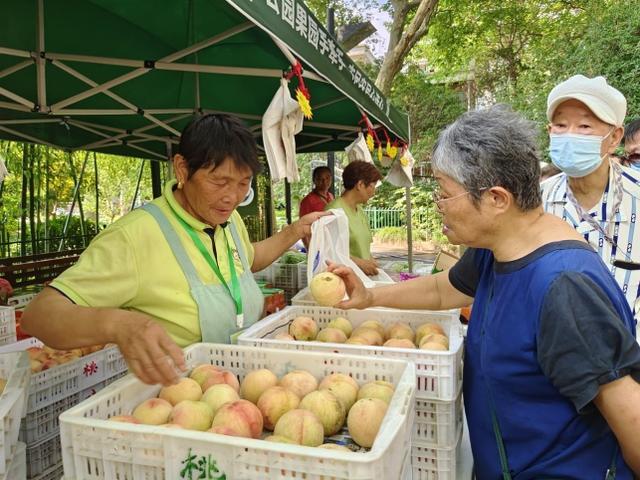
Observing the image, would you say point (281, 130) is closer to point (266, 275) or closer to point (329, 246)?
point (329, 246)

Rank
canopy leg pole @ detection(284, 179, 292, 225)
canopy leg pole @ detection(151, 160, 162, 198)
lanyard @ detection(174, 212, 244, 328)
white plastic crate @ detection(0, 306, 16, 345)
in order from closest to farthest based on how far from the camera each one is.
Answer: lanyard @ detection(174, 212, 244, 328) < white plastic crate @ detection(0, 306, 16, 345) < canopy leg pole @ detection(151, 160, 162, 198) < canopy leg pole @ detection(284, 179, 292, 225)

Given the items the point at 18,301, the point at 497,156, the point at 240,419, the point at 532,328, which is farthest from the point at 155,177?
the point at 532,328

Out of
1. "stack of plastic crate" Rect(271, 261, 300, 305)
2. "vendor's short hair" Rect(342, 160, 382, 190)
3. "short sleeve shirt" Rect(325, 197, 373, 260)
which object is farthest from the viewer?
"stack of plastic crate" Rect(271, 261, 300, 305)

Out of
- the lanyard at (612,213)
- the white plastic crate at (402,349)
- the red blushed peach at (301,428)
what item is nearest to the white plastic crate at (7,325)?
the white plastic crate at (402,349)

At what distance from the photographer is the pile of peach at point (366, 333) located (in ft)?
6.90

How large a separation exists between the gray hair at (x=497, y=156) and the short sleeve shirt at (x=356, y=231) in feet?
9.73

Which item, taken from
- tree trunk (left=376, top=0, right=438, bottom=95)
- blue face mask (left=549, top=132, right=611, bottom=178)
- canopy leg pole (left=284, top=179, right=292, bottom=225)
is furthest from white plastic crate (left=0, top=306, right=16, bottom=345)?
tree trunk (left=376, top=0, right=438, bottom=95)

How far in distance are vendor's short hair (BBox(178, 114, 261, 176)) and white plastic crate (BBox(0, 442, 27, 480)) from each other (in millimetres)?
1113

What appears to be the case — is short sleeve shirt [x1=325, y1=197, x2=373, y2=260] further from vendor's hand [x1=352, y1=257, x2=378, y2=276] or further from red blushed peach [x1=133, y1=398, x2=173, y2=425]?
red blushed peach [x1=133, y1=398, x2=173, y2=425]

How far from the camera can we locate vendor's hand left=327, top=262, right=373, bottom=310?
2.29 metres

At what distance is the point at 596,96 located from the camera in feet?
7.83

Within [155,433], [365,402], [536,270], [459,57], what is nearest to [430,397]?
[365,402]

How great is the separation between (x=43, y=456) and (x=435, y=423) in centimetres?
146

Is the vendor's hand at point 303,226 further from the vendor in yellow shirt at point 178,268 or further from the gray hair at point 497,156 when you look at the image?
the gray hair at point 497,156
